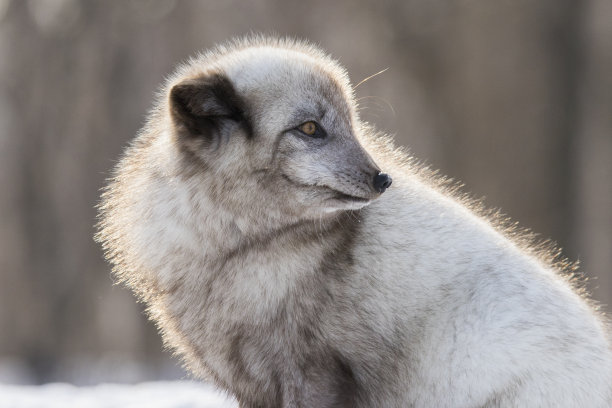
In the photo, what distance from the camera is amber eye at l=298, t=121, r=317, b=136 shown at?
3.39m

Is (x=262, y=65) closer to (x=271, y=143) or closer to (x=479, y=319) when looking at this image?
(x=271, y=143)

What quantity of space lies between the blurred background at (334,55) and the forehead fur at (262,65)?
621cm

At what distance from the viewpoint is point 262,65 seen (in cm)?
352

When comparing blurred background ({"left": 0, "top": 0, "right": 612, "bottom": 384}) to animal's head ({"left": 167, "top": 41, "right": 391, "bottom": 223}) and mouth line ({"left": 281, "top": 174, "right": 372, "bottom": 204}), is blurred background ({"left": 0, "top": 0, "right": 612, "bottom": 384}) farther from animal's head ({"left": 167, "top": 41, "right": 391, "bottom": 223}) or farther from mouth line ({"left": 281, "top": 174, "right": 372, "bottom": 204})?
mouth line ({"left": 281, "top": 174, "right": 372, "bottom": 204})

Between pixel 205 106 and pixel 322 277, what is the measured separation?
839mm

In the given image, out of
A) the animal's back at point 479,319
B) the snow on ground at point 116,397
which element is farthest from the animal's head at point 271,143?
the snow on ground at point 116,397

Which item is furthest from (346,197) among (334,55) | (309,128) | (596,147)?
(596,147)

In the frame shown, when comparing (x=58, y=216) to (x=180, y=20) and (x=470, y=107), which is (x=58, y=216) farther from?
(x=470, y=107)

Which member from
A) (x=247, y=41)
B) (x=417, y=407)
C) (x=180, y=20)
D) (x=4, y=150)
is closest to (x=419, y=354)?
(x=417, y=407)

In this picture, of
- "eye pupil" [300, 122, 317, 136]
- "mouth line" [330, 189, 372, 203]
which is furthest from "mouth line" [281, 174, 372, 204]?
"eye pupil" [300, 122, 317, 136]

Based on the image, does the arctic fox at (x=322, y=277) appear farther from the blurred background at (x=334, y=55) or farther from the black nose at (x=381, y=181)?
the blurred background at (x=334, y=55)

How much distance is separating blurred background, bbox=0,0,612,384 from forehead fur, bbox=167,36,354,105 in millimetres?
6210

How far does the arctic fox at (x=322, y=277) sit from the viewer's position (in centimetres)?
321

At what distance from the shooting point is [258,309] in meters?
3.29
